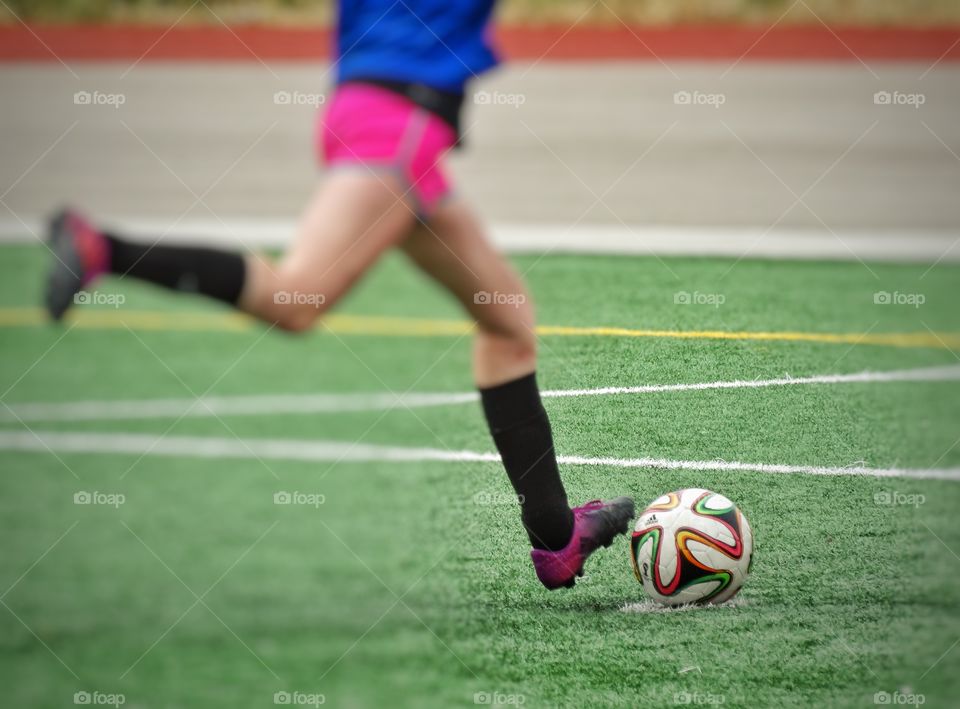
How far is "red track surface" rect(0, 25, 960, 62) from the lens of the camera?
17422mm

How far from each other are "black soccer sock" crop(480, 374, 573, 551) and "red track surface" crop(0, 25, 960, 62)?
47.2ft

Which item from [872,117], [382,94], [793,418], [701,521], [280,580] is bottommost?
[280,580]

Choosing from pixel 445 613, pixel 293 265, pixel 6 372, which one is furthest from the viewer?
pixel 6 372

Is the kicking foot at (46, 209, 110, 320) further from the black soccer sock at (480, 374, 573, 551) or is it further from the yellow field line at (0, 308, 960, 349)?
the yellow field line at (0, 308, 960, 349)

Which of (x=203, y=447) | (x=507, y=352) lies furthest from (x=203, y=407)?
(x=507, y=352)

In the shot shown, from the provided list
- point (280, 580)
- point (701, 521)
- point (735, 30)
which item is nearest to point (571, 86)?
point (735, 30)

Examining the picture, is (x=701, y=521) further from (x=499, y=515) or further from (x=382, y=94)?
(x=382, y=94)

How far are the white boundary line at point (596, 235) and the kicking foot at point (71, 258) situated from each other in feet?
15.4

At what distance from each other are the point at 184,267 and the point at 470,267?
63cm

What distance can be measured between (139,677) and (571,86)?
13.7 m

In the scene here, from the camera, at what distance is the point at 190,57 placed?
1962 centimetres

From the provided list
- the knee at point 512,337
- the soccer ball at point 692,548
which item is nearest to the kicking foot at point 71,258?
the knee at point 512,337

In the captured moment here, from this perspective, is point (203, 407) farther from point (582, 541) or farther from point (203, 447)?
point (582, 541)

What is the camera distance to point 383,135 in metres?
2.69
